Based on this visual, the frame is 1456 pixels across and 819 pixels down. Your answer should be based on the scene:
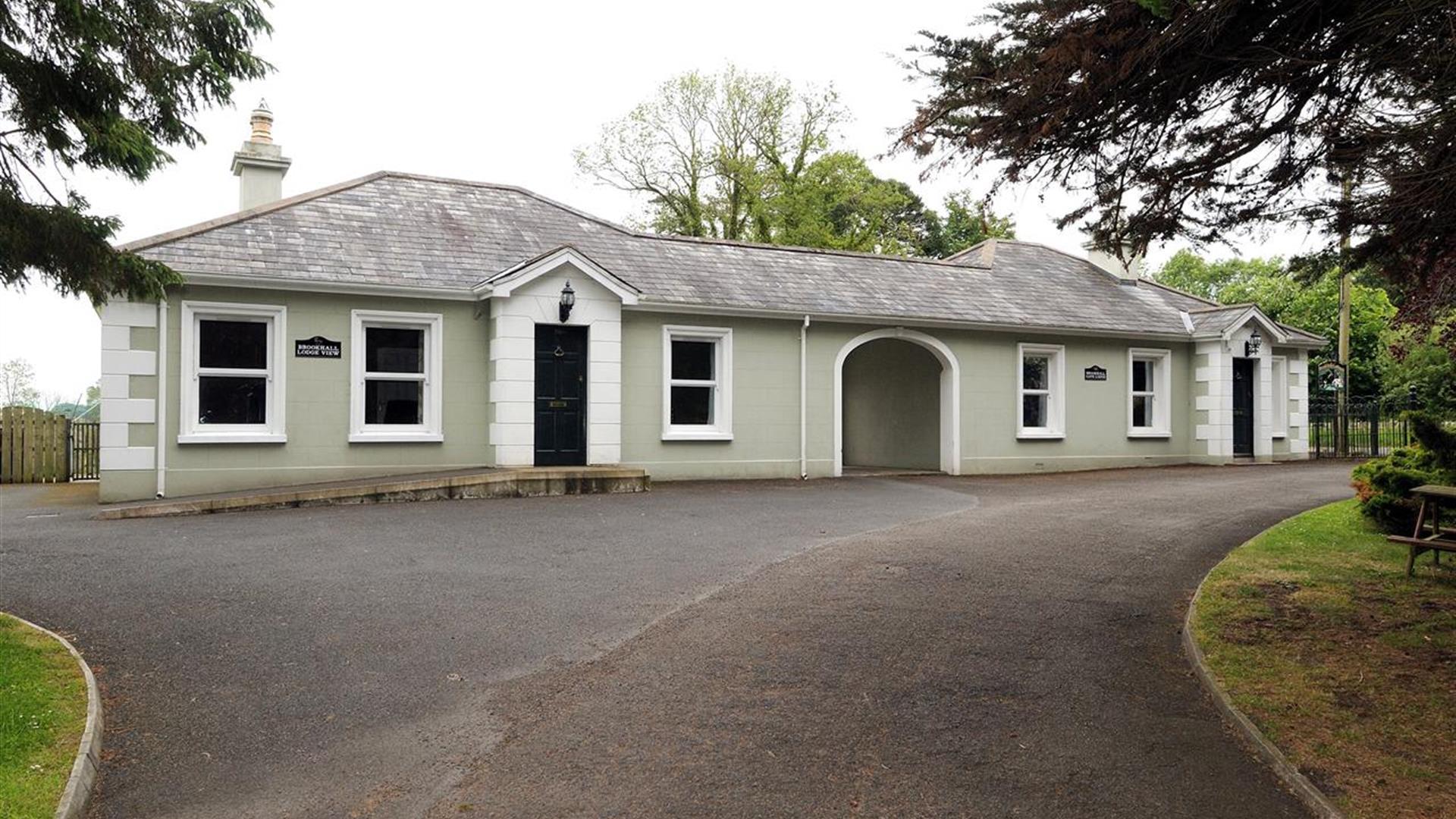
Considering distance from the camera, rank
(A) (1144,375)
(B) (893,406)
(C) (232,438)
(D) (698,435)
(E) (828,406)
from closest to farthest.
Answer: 1. (C) (232,438)
2. (D) (698,435)
3. (E) (828,406)
4. (A) (1144,375)
5. (B) (893,406)

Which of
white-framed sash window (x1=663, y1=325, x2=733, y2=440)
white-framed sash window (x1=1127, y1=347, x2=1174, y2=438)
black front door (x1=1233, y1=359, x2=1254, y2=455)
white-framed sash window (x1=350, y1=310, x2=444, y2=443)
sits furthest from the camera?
black front door (x1=1233, y1=359, x2=1254, y2=455)

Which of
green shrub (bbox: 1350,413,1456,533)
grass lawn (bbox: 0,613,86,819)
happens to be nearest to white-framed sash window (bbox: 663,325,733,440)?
green shrub (bbox: 1350,413,1456,533)

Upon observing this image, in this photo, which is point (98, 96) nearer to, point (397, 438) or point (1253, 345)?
point (397, 438)

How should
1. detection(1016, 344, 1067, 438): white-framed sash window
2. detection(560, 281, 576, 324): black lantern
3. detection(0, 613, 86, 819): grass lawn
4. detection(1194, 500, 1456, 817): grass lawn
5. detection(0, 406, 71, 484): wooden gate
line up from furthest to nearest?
detection(1016, 344, 1067, 438): white-framed sash window → detection(0, 406, 71, 484): wooden gate → detection(560, 281, 576, 324): black lantern → detection(1194, 500, 1456, 817): grass lawn → detection(0, 613, 86, 819): grass lawn

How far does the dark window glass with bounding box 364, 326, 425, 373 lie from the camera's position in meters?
15.4

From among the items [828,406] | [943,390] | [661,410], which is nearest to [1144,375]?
[943,390]

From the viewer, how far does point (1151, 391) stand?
2230cm

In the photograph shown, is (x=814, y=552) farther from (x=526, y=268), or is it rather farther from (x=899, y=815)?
(x=526, y=268)

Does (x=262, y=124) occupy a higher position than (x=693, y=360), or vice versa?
(x=262, y=124)

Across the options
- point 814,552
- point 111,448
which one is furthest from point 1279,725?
point 111,448

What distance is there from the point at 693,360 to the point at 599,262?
8.15 feet

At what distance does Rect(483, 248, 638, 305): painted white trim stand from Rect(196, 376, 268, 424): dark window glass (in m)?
3.70

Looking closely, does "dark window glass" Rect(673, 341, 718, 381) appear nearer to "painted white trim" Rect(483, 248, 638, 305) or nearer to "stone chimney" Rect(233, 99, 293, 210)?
"painted white trim" Rect(483, 248, 638, 305)

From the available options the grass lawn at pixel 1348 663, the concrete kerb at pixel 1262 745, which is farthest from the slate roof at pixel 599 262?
the concrete kerb at pixel 1262 745
